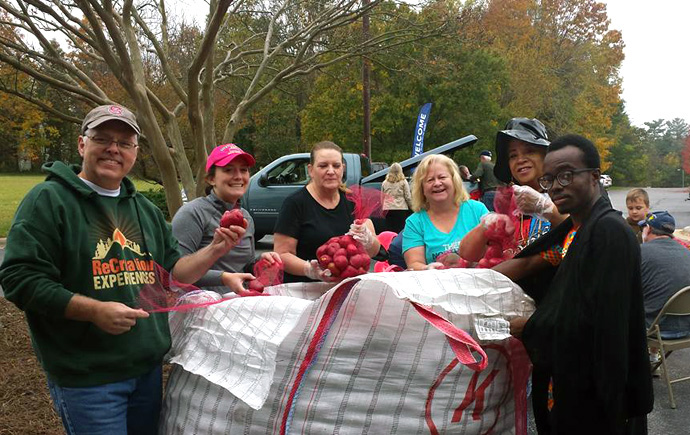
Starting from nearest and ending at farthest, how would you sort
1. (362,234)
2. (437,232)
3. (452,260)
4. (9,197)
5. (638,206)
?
(362,234), (452,260), (437,232), (638,206), (9,197)

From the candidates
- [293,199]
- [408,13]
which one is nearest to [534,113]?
[408,13]

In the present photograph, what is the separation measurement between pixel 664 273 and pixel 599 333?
110 inches

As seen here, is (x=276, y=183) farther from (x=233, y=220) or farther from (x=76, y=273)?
(x=76, y=273)

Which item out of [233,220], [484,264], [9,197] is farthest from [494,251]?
[9,197]

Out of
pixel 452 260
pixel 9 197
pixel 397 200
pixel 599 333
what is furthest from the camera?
pixel 9 197

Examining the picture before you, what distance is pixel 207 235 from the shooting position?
8.78 ft

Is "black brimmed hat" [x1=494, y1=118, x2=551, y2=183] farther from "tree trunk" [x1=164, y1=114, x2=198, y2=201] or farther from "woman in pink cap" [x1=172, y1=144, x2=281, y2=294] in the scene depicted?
"tree trunk" [x1=164, y1=114, x2=198, y2=201]

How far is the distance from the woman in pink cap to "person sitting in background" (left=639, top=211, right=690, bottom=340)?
2722 millimetres

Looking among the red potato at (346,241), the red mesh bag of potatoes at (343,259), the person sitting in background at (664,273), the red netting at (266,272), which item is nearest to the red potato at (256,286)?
the red netting at (266,272)

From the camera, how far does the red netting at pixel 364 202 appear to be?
3029 millimetres

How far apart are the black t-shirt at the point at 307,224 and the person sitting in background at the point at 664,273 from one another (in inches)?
87.5

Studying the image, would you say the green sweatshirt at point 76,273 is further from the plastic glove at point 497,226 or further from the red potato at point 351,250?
the plastic glove at point 497,226

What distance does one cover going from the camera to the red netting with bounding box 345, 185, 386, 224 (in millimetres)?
3029

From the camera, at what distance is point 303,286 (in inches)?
105
